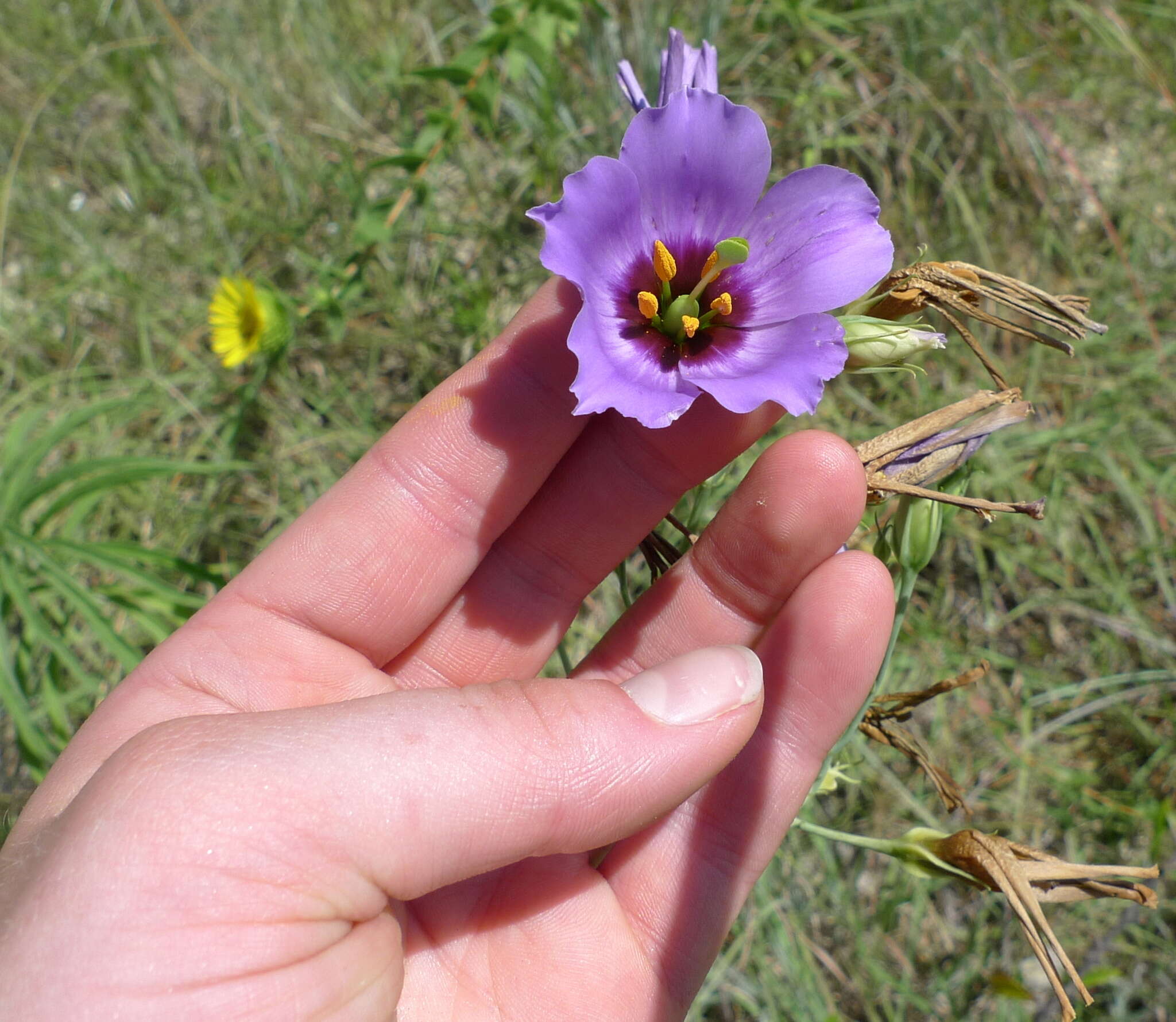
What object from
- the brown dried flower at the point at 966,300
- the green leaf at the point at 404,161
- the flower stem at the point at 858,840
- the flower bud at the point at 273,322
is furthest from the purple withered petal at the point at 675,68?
the flower bud at the point at 273,322

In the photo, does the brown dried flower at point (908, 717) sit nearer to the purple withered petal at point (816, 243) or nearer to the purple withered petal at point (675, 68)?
the purple withered petal at point (816, 243)

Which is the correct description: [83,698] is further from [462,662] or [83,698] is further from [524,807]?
[524,807]

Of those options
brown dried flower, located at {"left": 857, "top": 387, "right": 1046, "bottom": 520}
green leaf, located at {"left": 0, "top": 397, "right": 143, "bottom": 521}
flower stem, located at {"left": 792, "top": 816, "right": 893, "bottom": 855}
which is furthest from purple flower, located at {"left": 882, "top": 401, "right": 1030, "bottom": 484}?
green leaf, located at {"left": 0, "top": 397, "right": 143, "bottom": 521}

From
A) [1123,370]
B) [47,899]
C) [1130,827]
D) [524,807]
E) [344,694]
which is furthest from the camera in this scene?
[1123,370]

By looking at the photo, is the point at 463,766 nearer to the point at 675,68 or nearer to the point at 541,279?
the point at 675,68

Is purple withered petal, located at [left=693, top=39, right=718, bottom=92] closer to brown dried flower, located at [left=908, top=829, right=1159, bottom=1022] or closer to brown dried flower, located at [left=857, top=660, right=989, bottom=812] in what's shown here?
brown dried flower, located at [left=857, top=660, right=989, bottom=812]

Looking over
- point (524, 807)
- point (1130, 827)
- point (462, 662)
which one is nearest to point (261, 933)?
point (524, 807)
